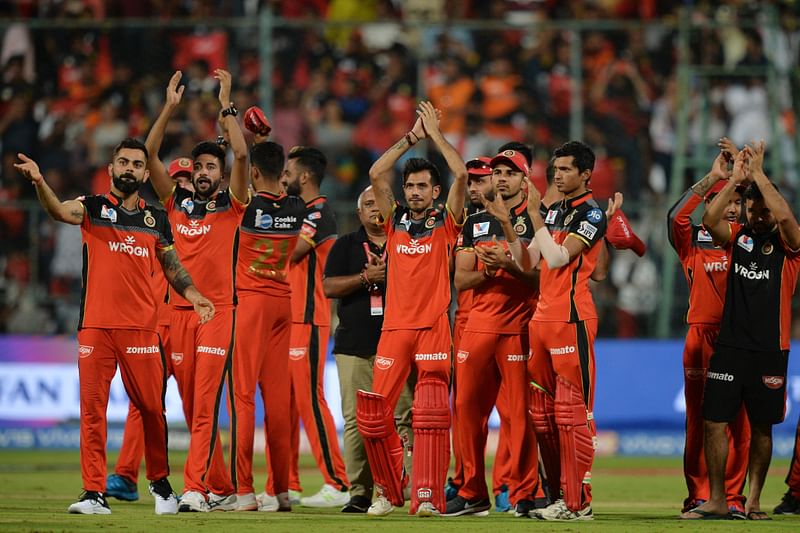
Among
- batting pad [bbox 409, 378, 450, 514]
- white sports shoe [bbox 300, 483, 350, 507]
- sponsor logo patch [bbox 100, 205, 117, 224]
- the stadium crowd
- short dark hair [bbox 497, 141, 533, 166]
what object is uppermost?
the stadium crowd

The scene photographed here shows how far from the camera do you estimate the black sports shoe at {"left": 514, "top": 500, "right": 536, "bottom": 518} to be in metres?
10.1

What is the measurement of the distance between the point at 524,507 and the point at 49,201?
4384 mm

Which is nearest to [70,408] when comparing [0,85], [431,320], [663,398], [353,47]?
[0,85]

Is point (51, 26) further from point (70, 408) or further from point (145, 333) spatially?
point (145, 333)

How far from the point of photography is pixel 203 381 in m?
10.4

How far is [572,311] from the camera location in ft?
31.8

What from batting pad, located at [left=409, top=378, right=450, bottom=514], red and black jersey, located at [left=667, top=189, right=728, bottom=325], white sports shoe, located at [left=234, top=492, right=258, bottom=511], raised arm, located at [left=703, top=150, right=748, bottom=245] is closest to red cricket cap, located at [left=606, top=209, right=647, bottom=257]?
red and black jersey, located at [left=667, top=189, right=728, bottom=325]

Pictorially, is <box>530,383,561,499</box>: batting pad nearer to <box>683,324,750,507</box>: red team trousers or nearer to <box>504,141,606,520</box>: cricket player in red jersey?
<box>504,141,606,520</box>: cricket player in red jersey

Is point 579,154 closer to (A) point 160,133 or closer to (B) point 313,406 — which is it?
(A) point 160,133

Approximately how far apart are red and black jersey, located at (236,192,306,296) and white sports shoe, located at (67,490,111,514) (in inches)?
86.4

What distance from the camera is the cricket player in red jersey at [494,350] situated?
1025 cm

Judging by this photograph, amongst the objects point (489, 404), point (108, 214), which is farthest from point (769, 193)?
point (108, 214)

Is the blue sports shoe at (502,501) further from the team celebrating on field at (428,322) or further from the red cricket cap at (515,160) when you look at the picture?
the red cricket cap at (515,160)

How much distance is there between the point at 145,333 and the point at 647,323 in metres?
9.69
